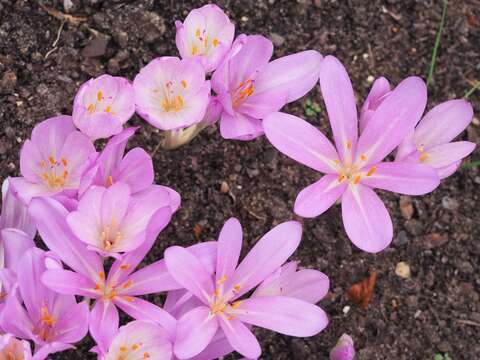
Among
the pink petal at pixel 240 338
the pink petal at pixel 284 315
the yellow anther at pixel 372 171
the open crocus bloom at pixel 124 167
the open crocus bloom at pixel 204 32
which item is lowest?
the pink petal at pixel 284 315

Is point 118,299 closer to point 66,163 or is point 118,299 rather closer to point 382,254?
point 66,163

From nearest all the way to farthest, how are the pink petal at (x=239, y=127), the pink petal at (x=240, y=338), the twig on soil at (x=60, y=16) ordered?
the pink petal at (x=240, y=338) → the pink petal at (x=239, y=127) → the twig on soil at (x=60, y=16)

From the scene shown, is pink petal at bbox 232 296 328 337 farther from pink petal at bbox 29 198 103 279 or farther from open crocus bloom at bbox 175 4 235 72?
open crocus bloom at bbox 175 4 235 72

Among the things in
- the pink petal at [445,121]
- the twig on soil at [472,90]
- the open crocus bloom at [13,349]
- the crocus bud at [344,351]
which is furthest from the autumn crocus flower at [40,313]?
the twig on soil at [472,90]

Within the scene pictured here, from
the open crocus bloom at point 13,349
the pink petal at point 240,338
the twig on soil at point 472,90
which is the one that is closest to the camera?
the open crocus bloom at point 13,349

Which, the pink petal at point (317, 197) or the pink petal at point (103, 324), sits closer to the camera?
the pink petal at point (103, 324)

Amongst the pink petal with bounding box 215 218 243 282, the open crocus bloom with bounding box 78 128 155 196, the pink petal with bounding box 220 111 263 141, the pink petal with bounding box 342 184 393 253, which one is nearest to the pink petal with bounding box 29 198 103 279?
the open crocus bloom with bounding box 78 128 155 196

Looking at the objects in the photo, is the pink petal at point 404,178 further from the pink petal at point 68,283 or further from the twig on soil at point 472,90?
the twig on soil at point 472,90

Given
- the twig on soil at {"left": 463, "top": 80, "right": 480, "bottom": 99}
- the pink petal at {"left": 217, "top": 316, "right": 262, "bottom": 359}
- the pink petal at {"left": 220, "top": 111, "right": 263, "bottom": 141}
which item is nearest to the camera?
the pink petal at {"left": 217, "top": 316, "right": 262, "bottom": 359}
